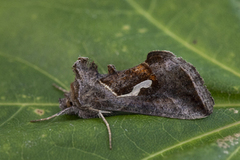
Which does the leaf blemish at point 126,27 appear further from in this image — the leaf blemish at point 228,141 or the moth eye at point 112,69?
the leaf blemish at point 228,141

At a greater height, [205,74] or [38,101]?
[205,74]

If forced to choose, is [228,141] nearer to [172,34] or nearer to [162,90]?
[162,90]

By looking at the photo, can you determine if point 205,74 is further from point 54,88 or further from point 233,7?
point 54,88

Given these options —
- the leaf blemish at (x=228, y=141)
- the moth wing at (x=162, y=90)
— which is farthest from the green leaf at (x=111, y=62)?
the moth wing at (x=162, y=90)

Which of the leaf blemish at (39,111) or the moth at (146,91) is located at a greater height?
the moth at (146,91)

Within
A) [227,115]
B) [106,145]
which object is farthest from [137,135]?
[227,115]

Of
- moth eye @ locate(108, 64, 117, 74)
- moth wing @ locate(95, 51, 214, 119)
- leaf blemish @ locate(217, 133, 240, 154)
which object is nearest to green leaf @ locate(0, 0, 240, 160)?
leaf blemish @ locate(217, 133, 240, 154)
